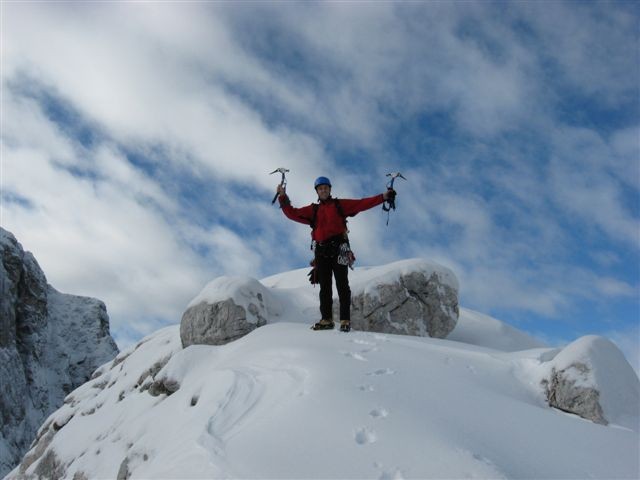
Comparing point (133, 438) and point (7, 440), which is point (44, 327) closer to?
point (7, 440)

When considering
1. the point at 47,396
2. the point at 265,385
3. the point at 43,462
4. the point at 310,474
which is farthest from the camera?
the point at 47,396

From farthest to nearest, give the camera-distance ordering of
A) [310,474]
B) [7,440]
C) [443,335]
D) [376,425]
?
[7,440] → [443,335] → [376,425] → [310,474]

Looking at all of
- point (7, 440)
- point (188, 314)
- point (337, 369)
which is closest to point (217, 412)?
point (337, 369)

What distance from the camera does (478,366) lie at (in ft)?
26.0

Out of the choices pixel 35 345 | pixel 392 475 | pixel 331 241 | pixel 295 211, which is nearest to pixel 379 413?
pixel 392 475

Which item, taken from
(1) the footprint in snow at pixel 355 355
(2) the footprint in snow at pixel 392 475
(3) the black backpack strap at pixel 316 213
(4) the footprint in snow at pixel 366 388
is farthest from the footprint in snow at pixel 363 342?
(2) the footprint in snow at pixel 392 475

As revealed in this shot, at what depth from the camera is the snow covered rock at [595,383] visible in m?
6.82

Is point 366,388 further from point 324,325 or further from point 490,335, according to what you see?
point 490,335

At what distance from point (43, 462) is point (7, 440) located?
61.3m

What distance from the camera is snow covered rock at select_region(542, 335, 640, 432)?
6820 mm

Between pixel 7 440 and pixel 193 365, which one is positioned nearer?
pixel 193 365

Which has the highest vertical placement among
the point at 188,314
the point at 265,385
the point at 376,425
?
the point at 188,314

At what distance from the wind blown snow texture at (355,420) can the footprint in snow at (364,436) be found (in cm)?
2

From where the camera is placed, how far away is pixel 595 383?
22.9 ft
